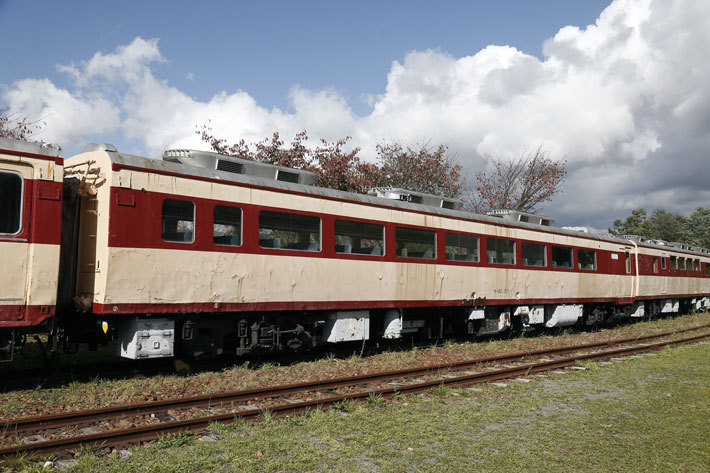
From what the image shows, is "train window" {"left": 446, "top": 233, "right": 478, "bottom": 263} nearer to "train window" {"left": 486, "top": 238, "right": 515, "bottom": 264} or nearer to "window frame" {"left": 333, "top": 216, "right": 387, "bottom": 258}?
"train window" {"left": 486, "top": 238, "right": 515, "bottom": 264}

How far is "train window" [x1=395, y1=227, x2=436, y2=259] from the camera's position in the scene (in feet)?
39.7

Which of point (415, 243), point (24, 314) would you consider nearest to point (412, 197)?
point (415, 243)

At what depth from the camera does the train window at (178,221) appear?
8.59 m

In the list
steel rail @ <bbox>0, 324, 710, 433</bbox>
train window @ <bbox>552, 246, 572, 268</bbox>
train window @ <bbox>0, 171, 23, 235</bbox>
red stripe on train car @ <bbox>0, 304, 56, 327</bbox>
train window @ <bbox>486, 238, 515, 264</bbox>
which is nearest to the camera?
steel rail @ <bbox>0, 324, 710, 433</bbox>

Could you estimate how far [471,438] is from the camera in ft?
21.0

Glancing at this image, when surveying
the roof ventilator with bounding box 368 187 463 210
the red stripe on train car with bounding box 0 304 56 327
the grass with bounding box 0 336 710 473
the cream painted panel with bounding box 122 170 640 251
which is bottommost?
the grass with bounding box 0 336 710 473

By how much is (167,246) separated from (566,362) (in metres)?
8.53

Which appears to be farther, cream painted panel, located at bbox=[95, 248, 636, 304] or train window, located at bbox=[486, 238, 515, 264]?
train window, located at bbox=[486, 238, 515, 264]

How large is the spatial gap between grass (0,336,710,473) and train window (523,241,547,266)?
21.5ft

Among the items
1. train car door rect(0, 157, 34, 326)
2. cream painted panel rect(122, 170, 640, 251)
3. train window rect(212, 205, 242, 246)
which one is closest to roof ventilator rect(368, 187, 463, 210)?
cream painted panel rect(122, 170, 640, 251)

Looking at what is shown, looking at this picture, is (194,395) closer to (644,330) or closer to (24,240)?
(24,240)

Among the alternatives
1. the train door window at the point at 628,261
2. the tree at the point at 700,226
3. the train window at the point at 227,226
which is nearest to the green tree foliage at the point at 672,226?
the tree at the point at 700,226

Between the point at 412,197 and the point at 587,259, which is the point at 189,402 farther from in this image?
the point at 587,259

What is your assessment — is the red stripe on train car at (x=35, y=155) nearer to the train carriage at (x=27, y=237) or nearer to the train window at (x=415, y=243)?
the train carriage at (x=27, y=237)
